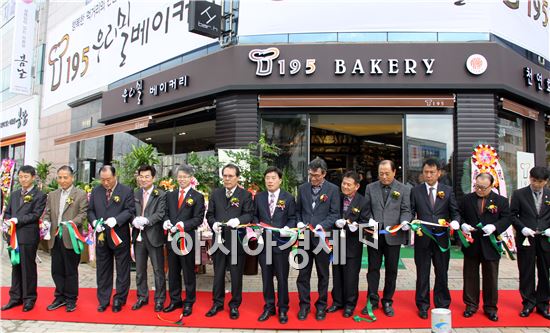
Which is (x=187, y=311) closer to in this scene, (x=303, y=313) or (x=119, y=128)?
(x=303, y=313)

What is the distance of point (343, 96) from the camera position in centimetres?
876

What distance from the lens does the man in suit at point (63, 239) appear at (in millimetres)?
4941

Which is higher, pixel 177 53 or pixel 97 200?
pixel 177 53

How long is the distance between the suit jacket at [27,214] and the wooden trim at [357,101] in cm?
497

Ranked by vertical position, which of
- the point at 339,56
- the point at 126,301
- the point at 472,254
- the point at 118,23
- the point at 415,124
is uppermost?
the point at 118,23

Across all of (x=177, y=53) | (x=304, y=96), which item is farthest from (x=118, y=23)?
(x=304, y=96)

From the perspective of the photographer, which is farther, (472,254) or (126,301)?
(126,301)

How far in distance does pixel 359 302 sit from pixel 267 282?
4.63 ft

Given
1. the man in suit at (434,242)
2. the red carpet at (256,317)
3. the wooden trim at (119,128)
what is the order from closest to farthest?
1. the red carpet at (256,317)
2. the man in suit at (434,242)
3. the wooden trim at (119,128)

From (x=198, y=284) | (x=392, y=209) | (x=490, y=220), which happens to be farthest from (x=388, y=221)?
(x=198, y=284)

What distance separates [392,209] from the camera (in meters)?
4.76

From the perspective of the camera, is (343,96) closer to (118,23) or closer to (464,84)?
(464,84)

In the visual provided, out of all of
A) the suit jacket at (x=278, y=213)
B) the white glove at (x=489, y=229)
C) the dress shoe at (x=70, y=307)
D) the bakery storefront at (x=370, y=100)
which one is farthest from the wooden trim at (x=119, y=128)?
the white glove at (x=489, y=229)

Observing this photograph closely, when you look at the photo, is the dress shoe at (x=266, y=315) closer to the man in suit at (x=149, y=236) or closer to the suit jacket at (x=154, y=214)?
the man in suit at (x=149, y=236)
